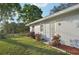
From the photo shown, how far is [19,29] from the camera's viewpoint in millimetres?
5914

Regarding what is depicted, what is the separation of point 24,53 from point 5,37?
489 millimetres

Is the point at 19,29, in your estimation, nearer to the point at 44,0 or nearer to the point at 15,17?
the point at 15,17

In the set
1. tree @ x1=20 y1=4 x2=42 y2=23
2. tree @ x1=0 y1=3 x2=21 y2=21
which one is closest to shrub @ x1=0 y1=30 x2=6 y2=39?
tree @ x1=0 y1=3 x2=21 y2=21

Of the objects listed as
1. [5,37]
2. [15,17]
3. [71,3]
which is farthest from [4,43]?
[71,3]

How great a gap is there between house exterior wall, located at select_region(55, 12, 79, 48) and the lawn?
28 cm

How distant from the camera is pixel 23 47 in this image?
5895mm

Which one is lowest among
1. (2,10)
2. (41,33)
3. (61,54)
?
(61,54)

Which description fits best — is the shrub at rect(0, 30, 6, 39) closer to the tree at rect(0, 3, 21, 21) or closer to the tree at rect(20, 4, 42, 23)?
the tree at rect(0, 3, 21, 21)

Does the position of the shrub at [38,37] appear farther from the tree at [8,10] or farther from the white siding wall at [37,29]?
the tree at [8,10]

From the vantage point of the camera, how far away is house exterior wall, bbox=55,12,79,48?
575 cm

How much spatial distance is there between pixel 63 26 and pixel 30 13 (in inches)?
27.8

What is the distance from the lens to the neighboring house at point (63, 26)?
18.9 ft

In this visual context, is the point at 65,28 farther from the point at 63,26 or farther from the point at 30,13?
the point at 30,13

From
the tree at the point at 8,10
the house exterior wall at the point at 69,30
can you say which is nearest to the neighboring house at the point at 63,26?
the house exterior wall at the point at 69,30
